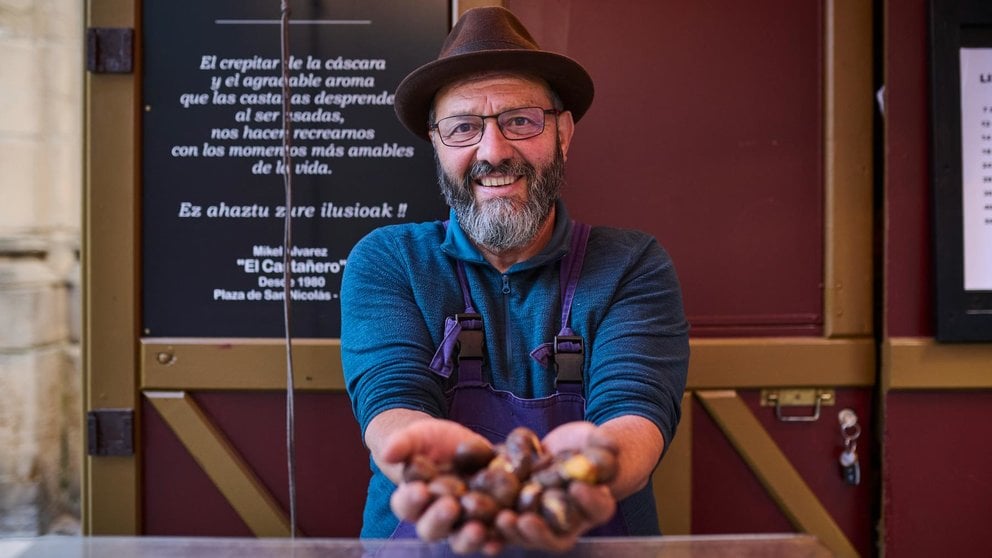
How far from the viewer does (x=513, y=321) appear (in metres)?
1.77

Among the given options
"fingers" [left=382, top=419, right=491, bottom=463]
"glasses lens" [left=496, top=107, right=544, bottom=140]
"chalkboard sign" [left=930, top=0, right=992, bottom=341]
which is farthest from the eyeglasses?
"chalkboard sign" [left=930, top=0, right=992, bottom=341]

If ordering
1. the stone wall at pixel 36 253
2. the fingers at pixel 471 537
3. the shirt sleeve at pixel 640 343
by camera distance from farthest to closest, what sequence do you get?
the stone wall at pixel 36 253 → the shirt sleeve at pixel 640 343 → the fingers at pixel 471 537

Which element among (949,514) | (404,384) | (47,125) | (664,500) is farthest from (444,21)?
(47,125)

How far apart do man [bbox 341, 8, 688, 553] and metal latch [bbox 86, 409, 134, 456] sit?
37.7 inches

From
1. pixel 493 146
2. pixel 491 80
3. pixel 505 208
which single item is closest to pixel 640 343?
pixel 505 208

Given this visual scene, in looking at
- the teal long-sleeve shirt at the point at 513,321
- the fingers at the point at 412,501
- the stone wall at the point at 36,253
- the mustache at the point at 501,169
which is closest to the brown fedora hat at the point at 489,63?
the mustache at the point at 501,169

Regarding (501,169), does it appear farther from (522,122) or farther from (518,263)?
(518,263)

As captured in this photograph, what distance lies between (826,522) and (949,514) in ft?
1.25

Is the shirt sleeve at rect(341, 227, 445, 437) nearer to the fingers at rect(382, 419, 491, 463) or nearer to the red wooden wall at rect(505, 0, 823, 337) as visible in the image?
the fingers at rect(382, 419, 491, 463)

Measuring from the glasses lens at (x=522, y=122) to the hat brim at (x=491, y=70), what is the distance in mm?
103

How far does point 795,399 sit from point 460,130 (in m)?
1.36

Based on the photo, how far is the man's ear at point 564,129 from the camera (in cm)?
191

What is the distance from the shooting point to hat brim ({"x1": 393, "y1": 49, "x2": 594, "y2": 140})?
69.1 inches

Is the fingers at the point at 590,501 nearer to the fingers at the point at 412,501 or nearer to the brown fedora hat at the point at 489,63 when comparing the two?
the fingers at the point at 412,501
